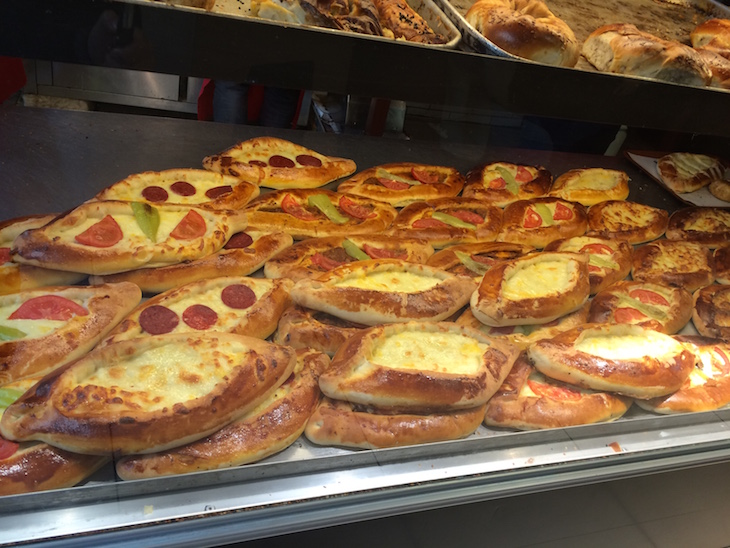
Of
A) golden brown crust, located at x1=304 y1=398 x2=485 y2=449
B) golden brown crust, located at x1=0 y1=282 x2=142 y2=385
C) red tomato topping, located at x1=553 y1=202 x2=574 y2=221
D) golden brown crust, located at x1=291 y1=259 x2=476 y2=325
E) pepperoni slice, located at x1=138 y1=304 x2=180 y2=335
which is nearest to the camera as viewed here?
golden brown crust, located at x1=0 y1=282 x2=142 y2=385

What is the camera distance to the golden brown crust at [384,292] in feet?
7.84

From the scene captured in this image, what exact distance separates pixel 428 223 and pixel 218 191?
1.06 meters

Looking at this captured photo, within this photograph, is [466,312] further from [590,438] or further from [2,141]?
[2,141]

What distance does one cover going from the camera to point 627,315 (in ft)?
9.14

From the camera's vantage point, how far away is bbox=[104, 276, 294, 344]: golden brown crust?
217 centimetres

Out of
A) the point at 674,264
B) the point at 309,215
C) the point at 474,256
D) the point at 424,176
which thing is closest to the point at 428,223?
the point at 474,256

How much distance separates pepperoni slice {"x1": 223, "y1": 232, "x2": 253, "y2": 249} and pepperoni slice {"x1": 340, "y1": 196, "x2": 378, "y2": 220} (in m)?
0.59

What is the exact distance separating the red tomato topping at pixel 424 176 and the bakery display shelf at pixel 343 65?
4.92ft

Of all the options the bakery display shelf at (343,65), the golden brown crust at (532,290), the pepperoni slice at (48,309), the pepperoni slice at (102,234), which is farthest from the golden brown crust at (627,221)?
the pepperoni slice at (48,309)

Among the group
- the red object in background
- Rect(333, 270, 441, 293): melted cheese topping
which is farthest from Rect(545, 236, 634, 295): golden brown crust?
the red object in background

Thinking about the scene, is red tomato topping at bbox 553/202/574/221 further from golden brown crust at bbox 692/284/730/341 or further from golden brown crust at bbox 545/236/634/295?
golden brown crust at bbox 692/284/730/341

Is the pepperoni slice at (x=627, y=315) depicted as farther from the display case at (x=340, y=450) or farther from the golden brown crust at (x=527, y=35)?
the golden brown crust at (x=527, y=35)

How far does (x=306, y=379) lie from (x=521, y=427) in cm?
79

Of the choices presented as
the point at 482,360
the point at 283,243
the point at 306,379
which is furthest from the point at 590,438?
the point at 283,243
